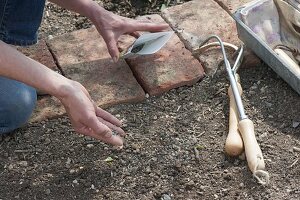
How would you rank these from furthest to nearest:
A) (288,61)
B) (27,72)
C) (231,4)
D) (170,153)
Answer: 1. (231,4)
2. (288,61)
3. (170,153)
4. (27,72)

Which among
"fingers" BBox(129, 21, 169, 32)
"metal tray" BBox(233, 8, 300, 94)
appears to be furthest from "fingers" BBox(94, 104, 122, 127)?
"metal tray" BBox(233, 8, 300, 94)

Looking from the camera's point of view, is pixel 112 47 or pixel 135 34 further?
pixel 135 34

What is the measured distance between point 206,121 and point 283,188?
0.33 metres

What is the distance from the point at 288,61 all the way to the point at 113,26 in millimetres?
535

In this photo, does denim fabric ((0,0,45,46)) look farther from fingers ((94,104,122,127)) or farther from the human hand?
fingers ((94,104,122,127))

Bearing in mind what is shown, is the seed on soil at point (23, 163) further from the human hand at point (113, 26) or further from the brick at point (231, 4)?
the brick at point (231, 4)

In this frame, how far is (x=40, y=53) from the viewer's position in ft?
7.19

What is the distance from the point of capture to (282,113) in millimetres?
1926

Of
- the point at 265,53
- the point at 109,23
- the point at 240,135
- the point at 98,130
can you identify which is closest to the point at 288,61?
the point at 265,53

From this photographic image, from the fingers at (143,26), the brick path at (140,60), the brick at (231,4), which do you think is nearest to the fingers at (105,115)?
the brick path at (140,60)

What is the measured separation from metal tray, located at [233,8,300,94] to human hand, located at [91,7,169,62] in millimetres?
277

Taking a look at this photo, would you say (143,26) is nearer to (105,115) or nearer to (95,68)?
(95,68)

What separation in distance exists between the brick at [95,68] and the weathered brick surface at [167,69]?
0.03 meters

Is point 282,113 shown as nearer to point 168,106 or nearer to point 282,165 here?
point 282,165
